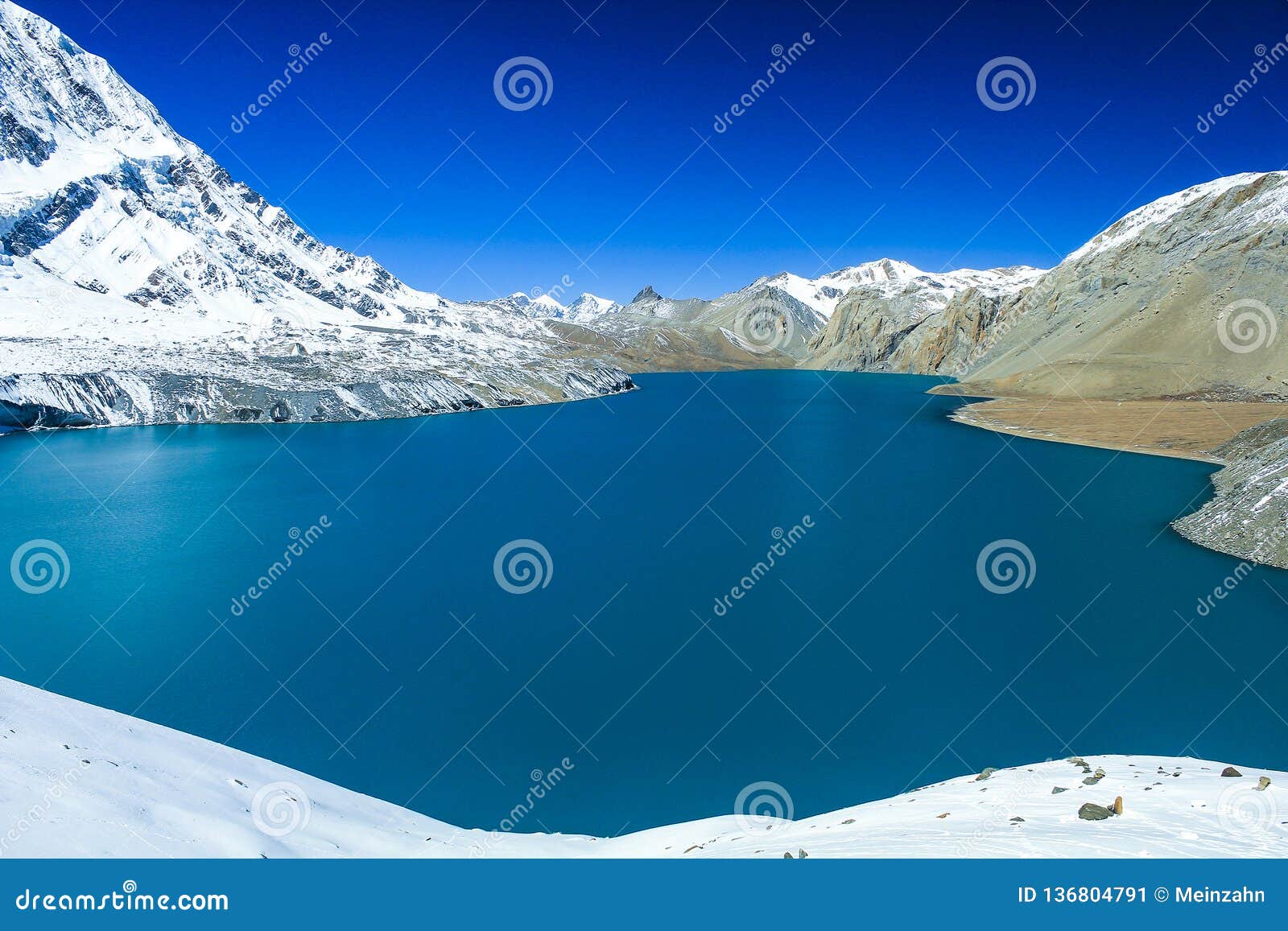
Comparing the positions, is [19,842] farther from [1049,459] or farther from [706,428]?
[706,428]

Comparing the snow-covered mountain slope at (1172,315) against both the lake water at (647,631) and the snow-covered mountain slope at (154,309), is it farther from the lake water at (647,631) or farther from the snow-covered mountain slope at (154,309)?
the snow-covered mountain slope at (154,309)

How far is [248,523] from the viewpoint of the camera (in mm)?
43281

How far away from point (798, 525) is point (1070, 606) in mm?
15529

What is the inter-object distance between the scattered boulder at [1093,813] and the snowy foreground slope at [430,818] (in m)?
0.16

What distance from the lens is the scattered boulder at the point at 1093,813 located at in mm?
11250

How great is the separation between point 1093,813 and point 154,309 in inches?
6365

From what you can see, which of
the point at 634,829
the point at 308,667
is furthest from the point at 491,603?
the point at 634,829

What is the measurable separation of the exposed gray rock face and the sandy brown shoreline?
17.3 meters

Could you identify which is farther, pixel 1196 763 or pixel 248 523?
pixel 248 523

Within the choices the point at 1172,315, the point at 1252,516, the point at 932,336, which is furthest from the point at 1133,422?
the point at 932,336

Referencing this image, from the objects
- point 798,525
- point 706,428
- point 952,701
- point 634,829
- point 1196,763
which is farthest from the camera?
point 706,428

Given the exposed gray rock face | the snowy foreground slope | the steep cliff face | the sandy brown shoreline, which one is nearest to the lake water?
the exposed gray rock face

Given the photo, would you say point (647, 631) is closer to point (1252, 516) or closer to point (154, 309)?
point (1252, 516)

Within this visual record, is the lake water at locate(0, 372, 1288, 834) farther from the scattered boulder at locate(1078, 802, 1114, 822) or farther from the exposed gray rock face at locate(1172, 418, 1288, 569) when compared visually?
the scattered boulder at locate(1078, 802, 1114, 822)
